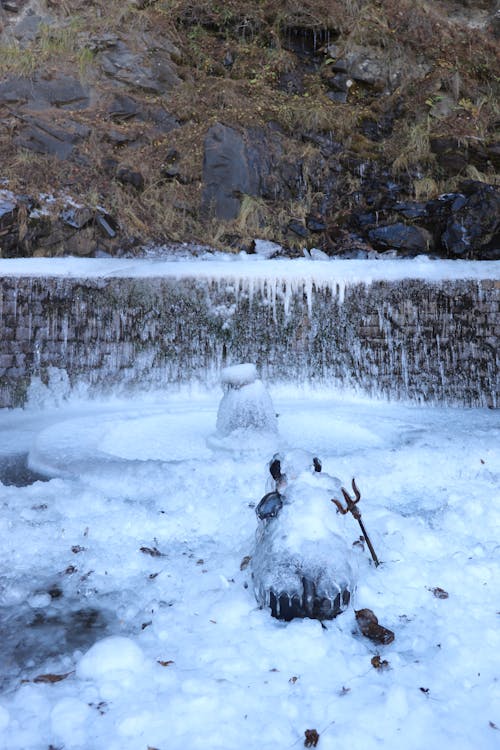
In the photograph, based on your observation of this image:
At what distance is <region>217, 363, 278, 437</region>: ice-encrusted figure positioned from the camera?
14.8 feet

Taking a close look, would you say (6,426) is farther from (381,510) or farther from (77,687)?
(77,687)

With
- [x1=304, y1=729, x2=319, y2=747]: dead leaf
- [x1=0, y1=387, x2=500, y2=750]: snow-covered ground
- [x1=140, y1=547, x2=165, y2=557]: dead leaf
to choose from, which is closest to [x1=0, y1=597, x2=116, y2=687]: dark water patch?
[x1=0, y1=387, x2=500, y2=750]: snow-covered ground

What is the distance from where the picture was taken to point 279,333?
22.5 feet

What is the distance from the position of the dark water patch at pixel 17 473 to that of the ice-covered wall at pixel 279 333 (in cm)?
236

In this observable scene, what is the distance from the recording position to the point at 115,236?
7.96 meters

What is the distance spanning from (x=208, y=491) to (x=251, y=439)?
44.6 inches

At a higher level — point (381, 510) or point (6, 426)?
point (381, 510)

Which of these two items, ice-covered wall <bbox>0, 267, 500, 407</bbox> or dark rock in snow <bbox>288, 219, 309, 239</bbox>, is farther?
dark rock in snow <bbox>288, 219, 309, 239</bbox>

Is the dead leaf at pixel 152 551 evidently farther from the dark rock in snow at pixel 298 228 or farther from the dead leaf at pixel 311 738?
the dark rock in snow at pixel 298 228

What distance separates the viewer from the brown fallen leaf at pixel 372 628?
1914 mm

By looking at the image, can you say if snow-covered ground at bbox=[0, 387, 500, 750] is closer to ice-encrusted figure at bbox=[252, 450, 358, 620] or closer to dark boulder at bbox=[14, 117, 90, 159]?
ice-encrusted figure at bbox=[252, 450, 358, 620]

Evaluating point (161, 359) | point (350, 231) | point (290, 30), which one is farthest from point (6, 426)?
point (290, 30)

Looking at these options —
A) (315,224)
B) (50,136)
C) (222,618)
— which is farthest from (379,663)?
(50,136)

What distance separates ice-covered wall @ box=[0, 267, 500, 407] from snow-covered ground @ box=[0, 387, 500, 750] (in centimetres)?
275
